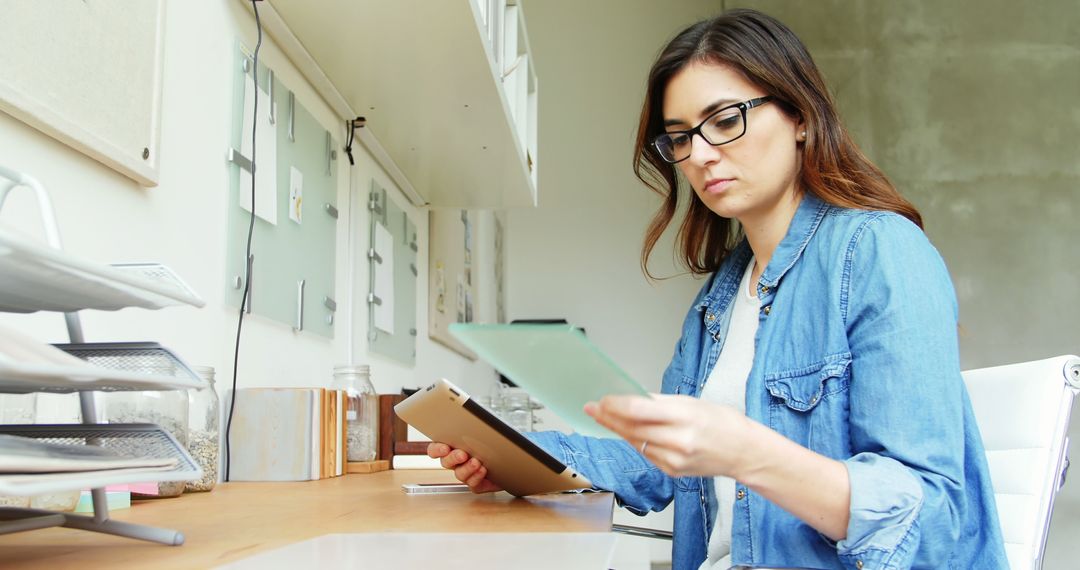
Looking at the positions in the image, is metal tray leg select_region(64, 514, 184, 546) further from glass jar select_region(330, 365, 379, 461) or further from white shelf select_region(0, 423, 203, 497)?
glass jar select_region(330, 365, 379, 461)

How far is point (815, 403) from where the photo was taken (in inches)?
42.4

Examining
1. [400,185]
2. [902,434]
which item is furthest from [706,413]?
[400,185]

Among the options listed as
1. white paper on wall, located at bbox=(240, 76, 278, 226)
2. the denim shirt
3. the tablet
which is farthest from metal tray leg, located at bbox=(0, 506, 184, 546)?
white paper on wall, located at bbox=(240, 76, 278, 226)

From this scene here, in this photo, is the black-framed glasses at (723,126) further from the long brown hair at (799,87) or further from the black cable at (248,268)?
the black cable at (248,268)

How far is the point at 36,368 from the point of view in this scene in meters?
0.52

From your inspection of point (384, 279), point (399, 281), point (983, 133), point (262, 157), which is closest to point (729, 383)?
point (262, 157)

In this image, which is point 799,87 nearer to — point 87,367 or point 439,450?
point 439,450

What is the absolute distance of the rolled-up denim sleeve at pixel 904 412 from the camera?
879 millimetres

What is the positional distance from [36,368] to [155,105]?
0.86 m

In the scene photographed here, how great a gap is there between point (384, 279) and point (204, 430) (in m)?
1.27

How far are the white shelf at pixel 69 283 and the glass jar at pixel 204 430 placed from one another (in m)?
0.55

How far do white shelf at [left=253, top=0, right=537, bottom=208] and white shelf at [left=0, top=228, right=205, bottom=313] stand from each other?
0.93m

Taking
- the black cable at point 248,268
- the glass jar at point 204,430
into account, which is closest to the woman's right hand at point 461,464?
the glass jar at point 204,430

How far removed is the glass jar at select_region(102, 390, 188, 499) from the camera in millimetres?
1130
